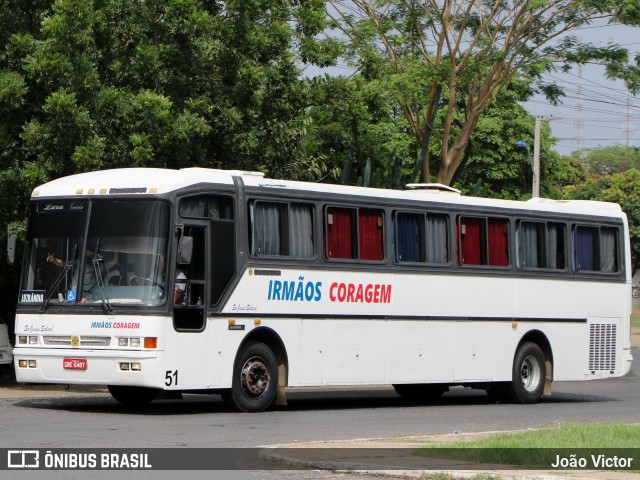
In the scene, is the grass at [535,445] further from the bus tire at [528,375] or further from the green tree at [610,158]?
the green tree at [610,158]

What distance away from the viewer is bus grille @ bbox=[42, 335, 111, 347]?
17.4 m

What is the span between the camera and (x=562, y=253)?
2362 cm

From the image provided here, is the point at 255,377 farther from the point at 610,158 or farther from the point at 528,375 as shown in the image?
the point at 610,158

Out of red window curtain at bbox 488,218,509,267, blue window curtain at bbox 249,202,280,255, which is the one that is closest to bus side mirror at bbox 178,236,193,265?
blue window curtain at bbox 249,202,280,255

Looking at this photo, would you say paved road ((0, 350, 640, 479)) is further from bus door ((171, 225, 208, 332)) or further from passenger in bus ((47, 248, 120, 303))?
passenger in bus ((47, 248, 120, 303))

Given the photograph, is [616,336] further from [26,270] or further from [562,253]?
[26,270]

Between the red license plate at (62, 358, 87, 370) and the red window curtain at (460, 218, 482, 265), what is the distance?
6830mm

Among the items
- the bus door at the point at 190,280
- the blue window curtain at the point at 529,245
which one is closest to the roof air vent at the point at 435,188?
the blue window curtain at the point at 529,245

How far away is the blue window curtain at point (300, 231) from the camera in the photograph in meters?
19.1

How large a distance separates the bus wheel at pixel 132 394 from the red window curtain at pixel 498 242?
20.0 feet

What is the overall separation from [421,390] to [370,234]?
15.0 feet

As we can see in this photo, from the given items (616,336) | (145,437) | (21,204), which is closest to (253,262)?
(145,437)

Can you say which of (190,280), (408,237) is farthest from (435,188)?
(190,280)

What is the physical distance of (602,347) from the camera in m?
24.2
